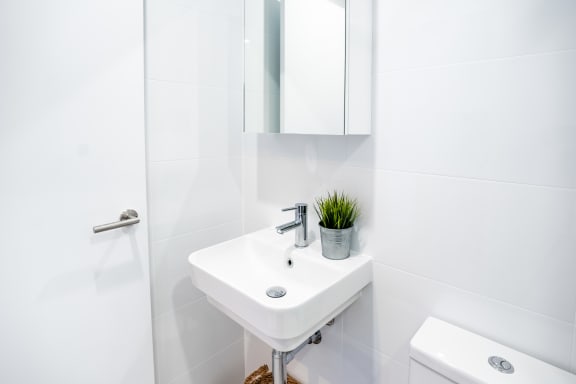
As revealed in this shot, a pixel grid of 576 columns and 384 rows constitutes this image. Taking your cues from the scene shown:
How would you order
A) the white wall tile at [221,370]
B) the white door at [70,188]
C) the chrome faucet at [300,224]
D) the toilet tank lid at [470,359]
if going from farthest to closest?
the white wall tile at [221,370] < the chrome faucet at [300,224] < the white door at [70,188] < the toilet tank lid at [470,359]

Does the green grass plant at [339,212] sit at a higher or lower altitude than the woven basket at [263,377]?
higher

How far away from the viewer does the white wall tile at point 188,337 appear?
4.21 feet

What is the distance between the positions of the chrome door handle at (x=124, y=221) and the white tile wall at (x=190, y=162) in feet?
0.37

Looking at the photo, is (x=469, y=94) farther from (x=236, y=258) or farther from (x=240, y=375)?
(x=240, y=375)

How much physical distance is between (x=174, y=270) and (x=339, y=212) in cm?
69

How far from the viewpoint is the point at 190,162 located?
50.5 inches

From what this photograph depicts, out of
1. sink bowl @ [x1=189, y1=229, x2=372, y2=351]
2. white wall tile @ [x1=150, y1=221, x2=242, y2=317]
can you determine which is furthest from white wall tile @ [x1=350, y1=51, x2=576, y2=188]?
white wall tile @ [x1=150, y1=221, x2=242, y2=317]

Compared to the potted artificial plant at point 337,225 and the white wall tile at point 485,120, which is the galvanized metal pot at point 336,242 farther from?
the white wall tile at point 485,120

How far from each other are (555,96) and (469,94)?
177mm

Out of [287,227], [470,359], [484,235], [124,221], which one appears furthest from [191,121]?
[470,359]

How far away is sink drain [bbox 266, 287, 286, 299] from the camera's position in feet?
3.58

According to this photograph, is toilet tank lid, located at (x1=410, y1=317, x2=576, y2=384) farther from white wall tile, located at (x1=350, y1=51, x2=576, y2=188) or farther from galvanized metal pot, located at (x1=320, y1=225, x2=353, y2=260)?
white wall tile, located at (x1=350, y1=51, x2=576, y2=188)

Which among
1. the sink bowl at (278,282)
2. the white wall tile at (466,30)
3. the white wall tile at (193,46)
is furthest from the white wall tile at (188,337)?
the white wall tile at (466,30)

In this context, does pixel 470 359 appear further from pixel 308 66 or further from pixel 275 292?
pixel 308 66
